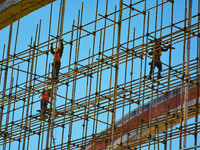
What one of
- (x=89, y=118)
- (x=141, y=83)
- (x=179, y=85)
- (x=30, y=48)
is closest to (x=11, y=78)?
(x=30, y=48)

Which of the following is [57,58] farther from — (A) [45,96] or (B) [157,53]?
(B) [157,53]

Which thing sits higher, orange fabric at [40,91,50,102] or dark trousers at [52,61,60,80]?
dark trousers at [52,61,60,80]

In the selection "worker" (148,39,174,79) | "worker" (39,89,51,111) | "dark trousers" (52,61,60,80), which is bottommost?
"worker" (39,89,51,111)

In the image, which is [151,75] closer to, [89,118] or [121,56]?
[121,56]

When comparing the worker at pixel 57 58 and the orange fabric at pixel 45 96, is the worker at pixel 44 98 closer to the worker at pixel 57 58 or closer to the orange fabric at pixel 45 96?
the orange fabric at pixel 45 96

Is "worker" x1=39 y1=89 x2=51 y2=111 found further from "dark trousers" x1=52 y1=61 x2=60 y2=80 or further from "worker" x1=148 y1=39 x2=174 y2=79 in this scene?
"worker" x1=148 y1=39 x2=174 y2=79

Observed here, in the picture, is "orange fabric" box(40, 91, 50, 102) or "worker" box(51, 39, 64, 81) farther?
"orange fabric" box(40, 91, 50, 102)

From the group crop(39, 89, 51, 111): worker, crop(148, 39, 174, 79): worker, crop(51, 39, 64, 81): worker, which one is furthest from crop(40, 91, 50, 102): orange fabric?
crop(148, 39, 174, 79): worker

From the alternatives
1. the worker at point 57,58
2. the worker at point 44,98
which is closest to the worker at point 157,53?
the worker at point 57,58

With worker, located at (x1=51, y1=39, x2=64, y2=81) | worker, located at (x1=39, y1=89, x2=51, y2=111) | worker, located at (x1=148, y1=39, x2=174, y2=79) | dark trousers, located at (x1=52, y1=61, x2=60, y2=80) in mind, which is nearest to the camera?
worker, located at (x1=148, y1=39, x2=174, y2=79)

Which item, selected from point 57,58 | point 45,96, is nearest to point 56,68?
point 57,58

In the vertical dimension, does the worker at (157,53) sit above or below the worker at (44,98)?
above

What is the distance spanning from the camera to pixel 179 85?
19438mm

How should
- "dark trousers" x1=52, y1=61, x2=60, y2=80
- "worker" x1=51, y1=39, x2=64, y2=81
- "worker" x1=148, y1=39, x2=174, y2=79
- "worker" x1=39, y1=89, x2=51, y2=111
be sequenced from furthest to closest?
1. "worker" x1=39, y1=89, x2=51, y2=111
2. "worker" x1=51, y1=39, x2=64, y2=81
3. "dark trousers" x1=52, y1=61, x2=60, y2=80
4. "worker" x1=148, y1=39, x2=174, y2=79
